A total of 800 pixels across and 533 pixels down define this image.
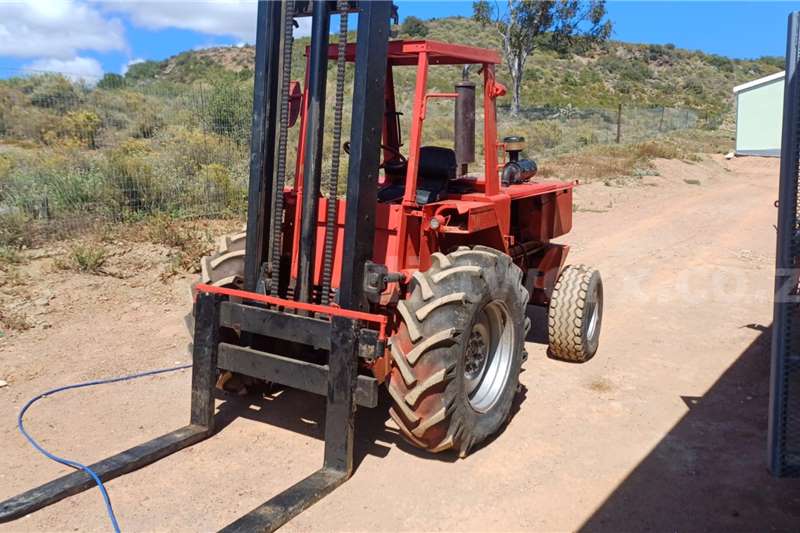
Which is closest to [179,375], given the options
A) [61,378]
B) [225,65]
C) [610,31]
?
[61,378]

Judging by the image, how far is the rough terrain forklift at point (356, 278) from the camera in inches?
169

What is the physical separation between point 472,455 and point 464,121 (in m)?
2.40

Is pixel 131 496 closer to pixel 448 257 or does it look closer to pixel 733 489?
pixel 448 257

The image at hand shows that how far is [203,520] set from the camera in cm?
389

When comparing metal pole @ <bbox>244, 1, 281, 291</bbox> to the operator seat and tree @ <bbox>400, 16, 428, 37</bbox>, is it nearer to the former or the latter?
the operator seat

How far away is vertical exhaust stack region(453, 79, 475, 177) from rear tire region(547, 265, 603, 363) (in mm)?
1887

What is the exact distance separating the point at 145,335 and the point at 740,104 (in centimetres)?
607

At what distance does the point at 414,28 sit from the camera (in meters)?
62.2

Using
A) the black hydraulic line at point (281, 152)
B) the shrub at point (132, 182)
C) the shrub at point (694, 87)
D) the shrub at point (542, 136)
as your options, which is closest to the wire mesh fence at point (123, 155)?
the shrub at point (132, 182)

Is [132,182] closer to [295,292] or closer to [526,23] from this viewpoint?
[295,292]

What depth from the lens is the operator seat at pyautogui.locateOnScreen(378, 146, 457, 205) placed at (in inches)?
214

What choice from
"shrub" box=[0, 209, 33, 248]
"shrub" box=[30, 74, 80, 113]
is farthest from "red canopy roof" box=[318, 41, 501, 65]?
"shrub" box=[30, 74, 80, 113]

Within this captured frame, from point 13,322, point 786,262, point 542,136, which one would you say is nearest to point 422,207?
point 786,262

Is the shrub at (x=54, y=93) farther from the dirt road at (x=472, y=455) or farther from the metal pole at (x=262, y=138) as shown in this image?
the metal pole at (x=262, y=138)
